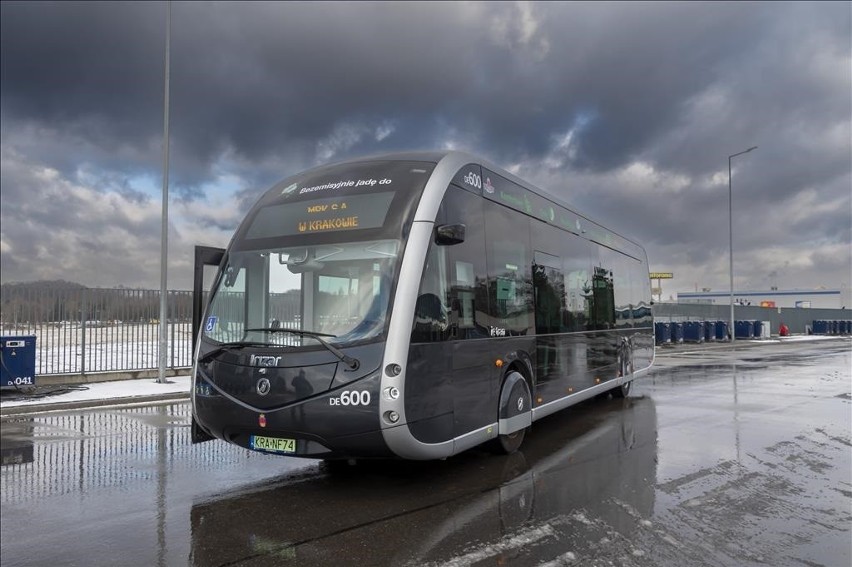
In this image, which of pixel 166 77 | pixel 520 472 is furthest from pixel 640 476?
pixel 166 77

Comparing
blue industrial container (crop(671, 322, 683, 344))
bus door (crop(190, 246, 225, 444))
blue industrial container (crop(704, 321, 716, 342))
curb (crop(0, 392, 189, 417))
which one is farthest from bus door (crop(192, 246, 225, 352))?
blue industrial container (crop(704, 321, 716, 342))

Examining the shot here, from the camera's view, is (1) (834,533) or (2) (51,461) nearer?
(1) (834,533)

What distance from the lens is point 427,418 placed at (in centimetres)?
548

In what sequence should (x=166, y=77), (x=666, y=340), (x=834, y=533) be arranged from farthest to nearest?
1. (x=666, y=340)
2. (x=166, y=77)
3. (x=834, y=533)

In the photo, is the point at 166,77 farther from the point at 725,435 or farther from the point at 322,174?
the point at 725,435

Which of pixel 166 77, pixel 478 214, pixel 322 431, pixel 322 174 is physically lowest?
pixel 322 431

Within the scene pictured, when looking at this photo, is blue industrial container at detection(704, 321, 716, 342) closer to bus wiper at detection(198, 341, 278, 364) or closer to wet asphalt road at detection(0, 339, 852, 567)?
wet asphalt road at detection(0, 339, 852, 567)

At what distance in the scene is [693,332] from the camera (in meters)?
36.7

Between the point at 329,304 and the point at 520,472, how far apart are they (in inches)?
116

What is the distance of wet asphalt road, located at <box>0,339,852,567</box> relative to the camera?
438 cm

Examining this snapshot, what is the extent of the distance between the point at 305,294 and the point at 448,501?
237 cm

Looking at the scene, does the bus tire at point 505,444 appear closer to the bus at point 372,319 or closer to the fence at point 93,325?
the bus at point 372,319

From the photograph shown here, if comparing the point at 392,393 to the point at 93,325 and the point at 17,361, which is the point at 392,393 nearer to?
the point at 17,361

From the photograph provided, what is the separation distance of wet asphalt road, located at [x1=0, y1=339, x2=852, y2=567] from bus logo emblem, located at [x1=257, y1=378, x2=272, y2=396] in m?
1.02
